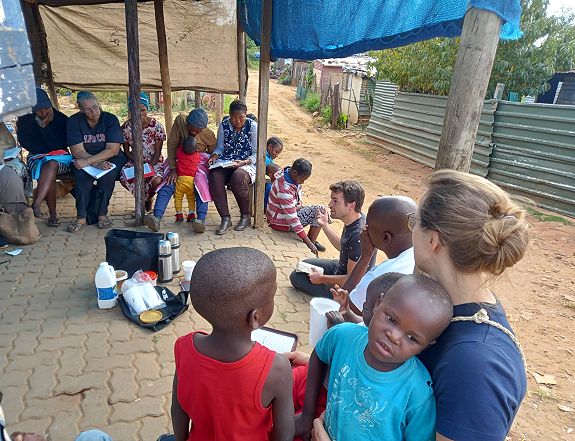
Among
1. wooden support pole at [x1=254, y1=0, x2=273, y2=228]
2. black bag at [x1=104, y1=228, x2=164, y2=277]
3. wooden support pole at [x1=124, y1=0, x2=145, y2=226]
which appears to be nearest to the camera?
black bag at [x1=104, y1=228, x2=164, y2=277]

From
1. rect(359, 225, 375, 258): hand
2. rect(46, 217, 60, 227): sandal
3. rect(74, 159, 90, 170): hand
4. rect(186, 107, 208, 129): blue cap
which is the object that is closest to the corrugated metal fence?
rect(186, 107, 208, 129): blue cap

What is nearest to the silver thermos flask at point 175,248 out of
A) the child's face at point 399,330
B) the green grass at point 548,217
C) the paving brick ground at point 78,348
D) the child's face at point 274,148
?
the paving brick ground at point 78,348

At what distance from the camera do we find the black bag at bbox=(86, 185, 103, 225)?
193 inches

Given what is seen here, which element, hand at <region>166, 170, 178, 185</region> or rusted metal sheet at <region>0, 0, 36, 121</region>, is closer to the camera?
rusted metal sheet at <region>0, 0, 36, 121</region>

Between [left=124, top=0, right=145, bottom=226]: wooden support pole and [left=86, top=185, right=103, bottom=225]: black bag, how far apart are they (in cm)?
48

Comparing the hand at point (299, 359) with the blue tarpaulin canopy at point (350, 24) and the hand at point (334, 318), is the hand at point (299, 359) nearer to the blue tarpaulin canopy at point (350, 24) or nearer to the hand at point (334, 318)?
the hand at point (334, 318)

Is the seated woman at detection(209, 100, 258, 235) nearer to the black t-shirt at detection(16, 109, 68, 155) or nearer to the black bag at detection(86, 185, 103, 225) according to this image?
the black bag at detection(86, 185, 103, 225)

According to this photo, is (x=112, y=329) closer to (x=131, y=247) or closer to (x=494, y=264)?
(x=131, y=247)

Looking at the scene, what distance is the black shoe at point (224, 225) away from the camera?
4.91 m

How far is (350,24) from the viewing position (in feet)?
15.5

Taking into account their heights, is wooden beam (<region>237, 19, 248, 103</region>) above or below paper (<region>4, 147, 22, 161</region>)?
above

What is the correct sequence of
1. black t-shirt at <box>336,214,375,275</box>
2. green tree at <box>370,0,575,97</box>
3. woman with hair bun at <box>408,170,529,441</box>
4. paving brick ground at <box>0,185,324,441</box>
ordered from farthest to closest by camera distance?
green tree at <box>370,0,575,97</box>
black t-shirt at <box>336,214,375,275</box>
paving brick ground at <box>0,185,324,441</box>
woman with hair bun at <box>408,170,529,441</box>

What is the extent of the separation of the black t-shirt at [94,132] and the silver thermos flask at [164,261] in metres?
1.99

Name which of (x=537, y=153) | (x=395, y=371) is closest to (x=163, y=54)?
(x=395, y=371)
